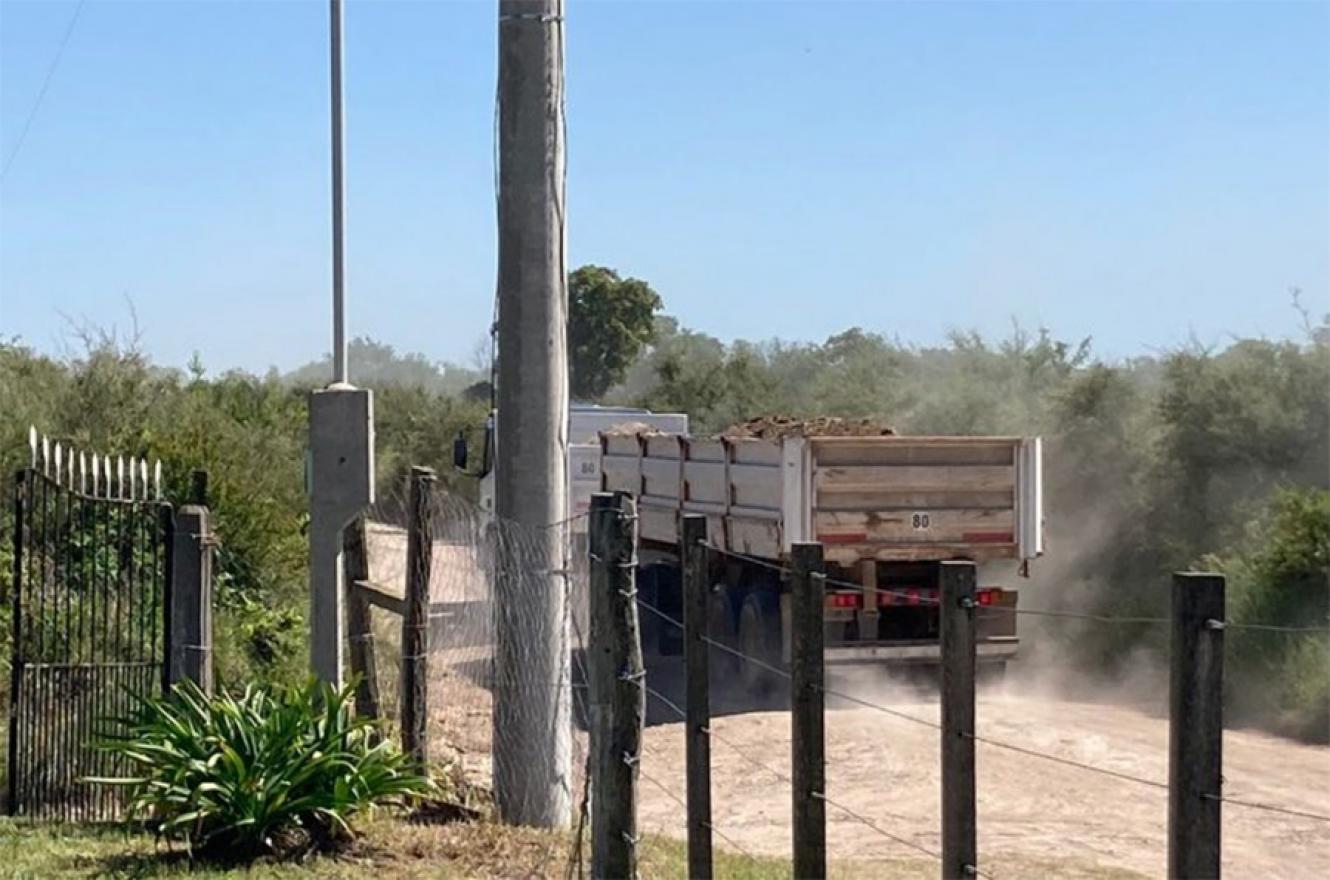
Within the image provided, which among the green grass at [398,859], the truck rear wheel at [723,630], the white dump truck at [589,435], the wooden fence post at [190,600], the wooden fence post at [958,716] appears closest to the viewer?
the wooden fence post at [958,716]

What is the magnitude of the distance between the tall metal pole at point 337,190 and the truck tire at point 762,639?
644cm

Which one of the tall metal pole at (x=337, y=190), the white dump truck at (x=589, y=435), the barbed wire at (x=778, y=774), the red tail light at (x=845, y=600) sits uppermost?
the tall metal pole at (x=337, y=190)

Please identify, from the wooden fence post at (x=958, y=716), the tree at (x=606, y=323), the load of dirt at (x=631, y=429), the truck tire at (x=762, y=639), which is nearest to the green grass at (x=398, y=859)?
the wooden fence post at (x=958, y=716)

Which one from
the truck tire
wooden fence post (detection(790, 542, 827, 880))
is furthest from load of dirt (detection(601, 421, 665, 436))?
wooden fence post (detection(790, 542, 827, 880))

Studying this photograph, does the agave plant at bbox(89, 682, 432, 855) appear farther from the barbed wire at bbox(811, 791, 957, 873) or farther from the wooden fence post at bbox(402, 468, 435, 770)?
the barbed wire at bbox(811, 791, 957, 873)

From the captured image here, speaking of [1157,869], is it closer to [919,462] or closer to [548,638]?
[548,638]

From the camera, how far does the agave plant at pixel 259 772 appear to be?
8.36 m

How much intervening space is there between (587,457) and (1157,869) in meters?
13.3

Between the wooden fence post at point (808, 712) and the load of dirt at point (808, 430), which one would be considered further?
the load of dirt at point (808, 430)

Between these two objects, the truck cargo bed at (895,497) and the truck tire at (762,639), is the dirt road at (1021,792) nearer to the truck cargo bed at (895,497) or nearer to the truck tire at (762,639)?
the truck tire at (762,639)

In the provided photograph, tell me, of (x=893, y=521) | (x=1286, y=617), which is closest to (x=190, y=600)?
(x=893, y=521)

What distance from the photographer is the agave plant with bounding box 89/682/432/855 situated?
8.36 m

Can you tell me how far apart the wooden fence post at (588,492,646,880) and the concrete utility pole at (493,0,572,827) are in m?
2.34

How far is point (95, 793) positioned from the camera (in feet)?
32.9
